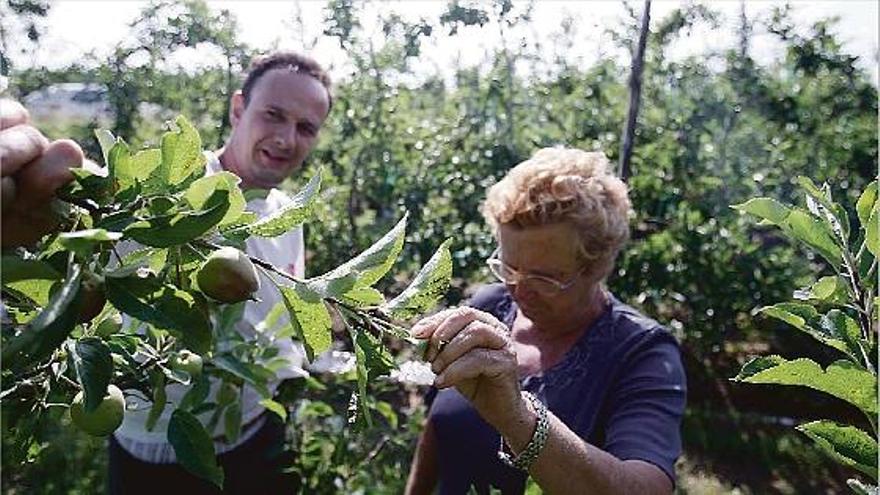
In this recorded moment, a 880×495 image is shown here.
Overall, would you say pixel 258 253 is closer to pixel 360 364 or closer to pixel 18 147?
pixel 360 364

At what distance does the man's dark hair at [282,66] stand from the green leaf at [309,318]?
4.99ft

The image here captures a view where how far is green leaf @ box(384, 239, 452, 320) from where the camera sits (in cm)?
74

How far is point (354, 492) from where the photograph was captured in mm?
2291

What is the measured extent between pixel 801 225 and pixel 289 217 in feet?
1.56

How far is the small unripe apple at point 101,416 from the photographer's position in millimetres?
729

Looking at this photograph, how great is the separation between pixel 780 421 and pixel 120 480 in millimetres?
3806

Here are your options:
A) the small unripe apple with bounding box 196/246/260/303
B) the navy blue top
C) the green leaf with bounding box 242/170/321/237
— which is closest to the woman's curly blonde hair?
the navy blue top

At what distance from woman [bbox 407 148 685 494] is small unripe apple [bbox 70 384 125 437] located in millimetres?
660

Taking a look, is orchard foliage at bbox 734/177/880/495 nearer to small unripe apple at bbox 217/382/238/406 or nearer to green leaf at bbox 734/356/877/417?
green leaf at bbox 734/356/877/417

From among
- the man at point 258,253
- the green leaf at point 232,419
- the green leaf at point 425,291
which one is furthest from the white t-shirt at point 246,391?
the green leaf at point 425,291

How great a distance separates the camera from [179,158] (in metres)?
0.66

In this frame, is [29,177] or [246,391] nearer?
[29,177]

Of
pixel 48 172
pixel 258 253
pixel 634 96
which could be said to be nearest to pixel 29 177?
pixel 48 172

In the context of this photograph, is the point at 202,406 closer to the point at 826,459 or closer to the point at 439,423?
the point at 439,423
